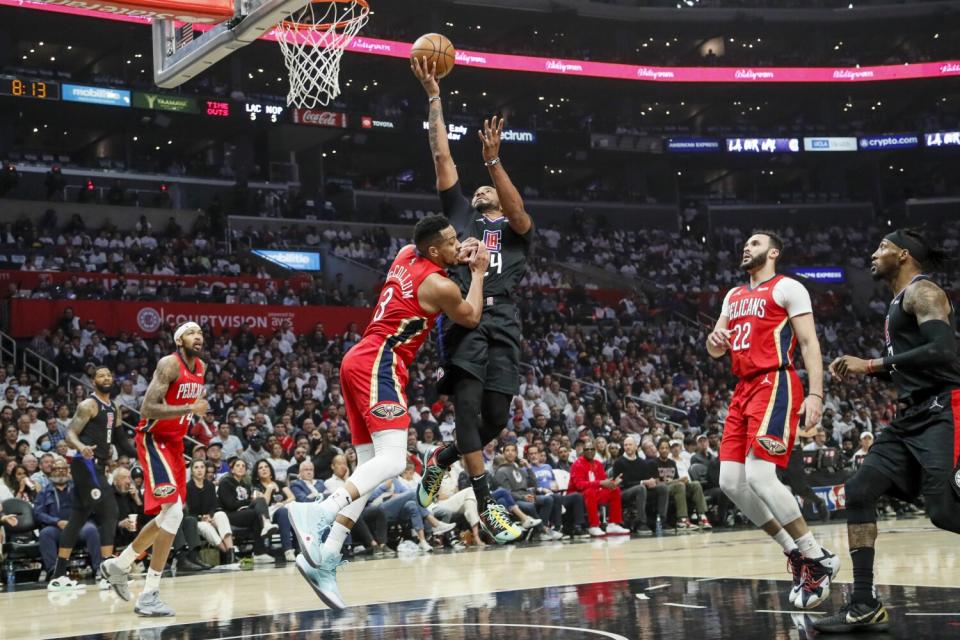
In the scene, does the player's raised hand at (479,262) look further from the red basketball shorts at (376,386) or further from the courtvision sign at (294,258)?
the courtvision sign at (294,258)

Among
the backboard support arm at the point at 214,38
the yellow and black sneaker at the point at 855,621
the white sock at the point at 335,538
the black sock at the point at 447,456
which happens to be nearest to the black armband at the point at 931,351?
the yellow and black sneaker at the point at 855,621

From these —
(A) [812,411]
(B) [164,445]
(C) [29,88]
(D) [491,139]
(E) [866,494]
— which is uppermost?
(C) [29,88]

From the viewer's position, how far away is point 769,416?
6.34m

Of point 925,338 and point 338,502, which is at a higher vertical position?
point 925,338

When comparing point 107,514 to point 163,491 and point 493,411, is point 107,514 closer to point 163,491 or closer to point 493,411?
point 163,491

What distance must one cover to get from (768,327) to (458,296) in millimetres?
1967

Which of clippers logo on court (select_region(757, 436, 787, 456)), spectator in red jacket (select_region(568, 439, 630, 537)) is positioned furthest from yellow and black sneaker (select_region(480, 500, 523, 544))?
spectator in red jacket (select_region(568, 439, 630, 537))

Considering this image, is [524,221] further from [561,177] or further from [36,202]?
[561,177]

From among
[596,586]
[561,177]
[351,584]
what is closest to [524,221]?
[596,586]

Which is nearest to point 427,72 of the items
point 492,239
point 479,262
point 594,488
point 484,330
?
point 492,239

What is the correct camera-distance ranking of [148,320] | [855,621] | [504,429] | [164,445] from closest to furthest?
[855,621]
[164,445]
[504,429]
[148,320]

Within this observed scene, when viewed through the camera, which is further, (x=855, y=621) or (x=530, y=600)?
(x=530, y=600)

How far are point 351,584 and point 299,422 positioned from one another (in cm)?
743

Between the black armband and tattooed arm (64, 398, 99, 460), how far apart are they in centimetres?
664
